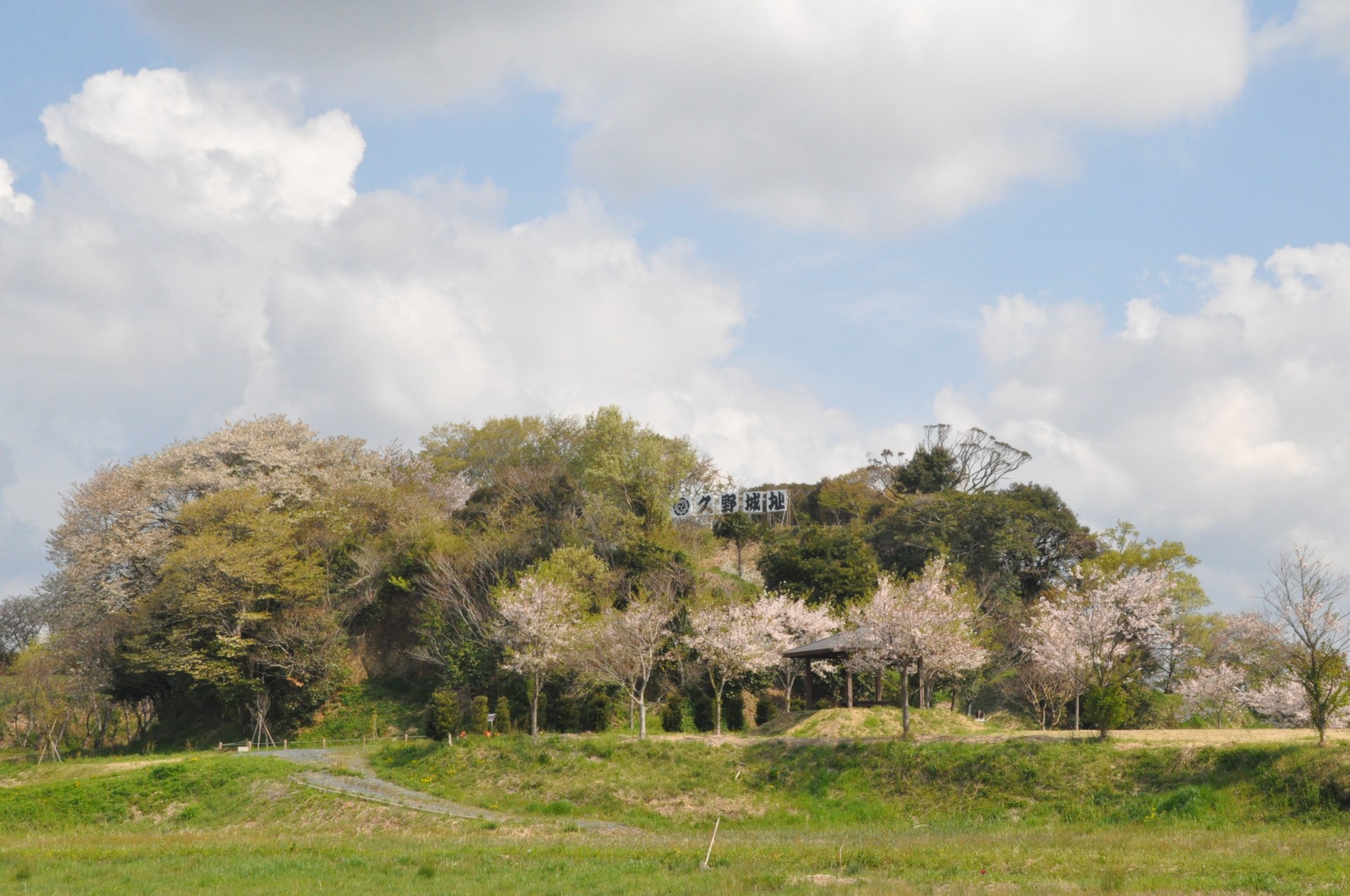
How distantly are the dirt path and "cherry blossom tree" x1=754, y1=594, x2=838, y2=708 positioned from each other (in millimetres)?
14445

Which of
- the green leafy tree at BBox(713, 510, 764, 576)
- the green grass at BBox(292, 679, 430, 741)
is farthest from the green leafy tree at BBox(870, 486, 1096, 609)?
the green grass at BBox(292, 679, 430, 741)

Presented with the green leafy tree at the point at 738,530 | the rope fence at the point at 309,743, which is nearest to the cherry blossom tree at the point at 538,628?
the rope fence at the point at 309,743

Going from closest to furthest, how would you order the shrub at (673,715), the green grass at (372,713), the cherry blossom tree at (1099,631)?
the cherry blossom tree at (1099,631) → the shrub at (673,715) → the green grass at (372,713)

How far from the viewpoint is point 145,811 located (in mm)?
29984

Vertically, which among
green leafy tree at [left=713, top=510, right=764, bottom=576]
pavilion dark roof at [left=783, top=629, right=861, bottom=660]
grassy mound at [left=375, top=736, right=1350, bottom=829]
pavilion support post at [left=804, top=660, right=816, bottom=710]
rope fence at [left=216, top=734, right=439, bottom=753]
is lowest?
rope fence at [left=216, top=734, right=439, bottom=753]

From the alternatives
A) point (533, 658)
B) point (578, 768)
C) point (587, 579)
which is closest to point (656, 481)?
point (587, 579)

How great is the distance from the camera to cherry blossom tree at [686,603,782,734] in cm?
3706

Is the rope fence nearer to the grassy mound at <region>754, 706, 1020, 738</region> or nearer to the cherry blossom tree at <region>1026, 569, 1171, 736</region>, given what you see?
the grassy mound at <region>754, 706, 1020, 738</region>

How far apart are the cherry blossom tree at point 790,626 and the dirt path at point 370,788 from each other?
14.4 m

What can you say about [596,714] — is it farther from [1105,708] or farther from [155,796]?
[1105,708]

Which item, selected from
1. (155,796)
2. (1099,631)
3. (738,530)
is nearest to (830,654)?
(1099,631)

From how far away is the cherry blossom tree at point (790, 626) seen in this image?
129ft

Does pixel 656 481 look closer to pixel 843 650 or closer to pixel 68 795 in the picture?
pixel 843 650

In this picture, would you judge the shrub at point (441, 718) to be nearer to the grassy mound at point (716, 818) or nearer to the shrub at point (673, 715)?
the grassy mound at point (716, 818)
